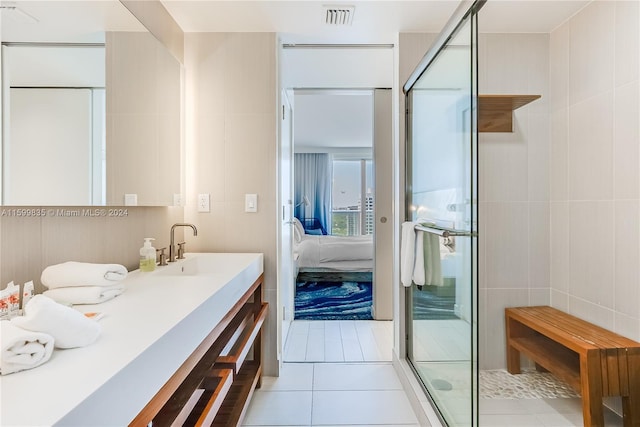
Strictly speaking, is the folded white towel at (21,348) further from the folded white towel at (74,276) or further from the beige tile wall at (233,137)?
the beige tile wall at (233,137)

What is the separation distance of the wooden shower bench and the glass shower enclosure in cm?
64

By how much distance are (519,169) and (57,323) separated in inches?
95.0

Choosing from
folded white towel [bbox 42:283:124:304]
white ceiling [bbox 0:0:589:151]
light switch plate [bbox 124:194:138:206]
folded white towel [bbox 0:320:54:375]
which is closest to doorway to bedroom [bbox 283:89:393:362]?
white ceiling [bbox 0:0:589:151]

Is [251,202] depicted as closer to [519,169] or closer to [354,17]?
[354,17]

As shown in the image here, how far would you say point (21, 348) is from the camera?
0.62 meters

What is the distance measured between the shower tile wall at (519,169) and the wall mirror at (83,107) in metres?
1.98

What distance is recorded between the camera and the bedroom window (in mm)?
7531

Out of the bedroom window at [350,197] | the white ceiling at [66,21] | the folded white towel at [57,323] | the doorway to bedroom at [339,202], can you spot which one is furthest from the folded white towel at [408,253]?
the bedroom window at [350,197]

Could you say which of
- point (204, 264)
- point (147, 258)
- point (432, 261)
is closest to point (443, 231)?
Answer: point (432, 261)

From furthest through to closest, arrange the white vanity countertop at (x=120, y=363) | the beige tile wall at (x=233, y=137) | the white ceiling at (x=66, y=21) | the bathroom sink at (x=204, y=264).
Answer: the beige tile wall at (x=233, y=137) → the bathroom sink at (x=204, y=264) → the white ceiling at (x=66, y=21) → the white vanity countertop at (x=120, y=363)

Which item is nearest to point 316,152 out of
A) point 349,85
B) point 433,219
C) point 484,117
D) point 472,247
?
point 349,85

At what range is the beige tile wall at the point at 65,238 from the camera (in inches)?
41.2

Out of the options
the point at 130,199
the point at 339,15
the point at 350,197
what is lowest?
the point at 130,199

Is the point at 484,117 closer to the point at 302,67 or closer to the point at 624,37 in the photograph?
the point at 624,37
